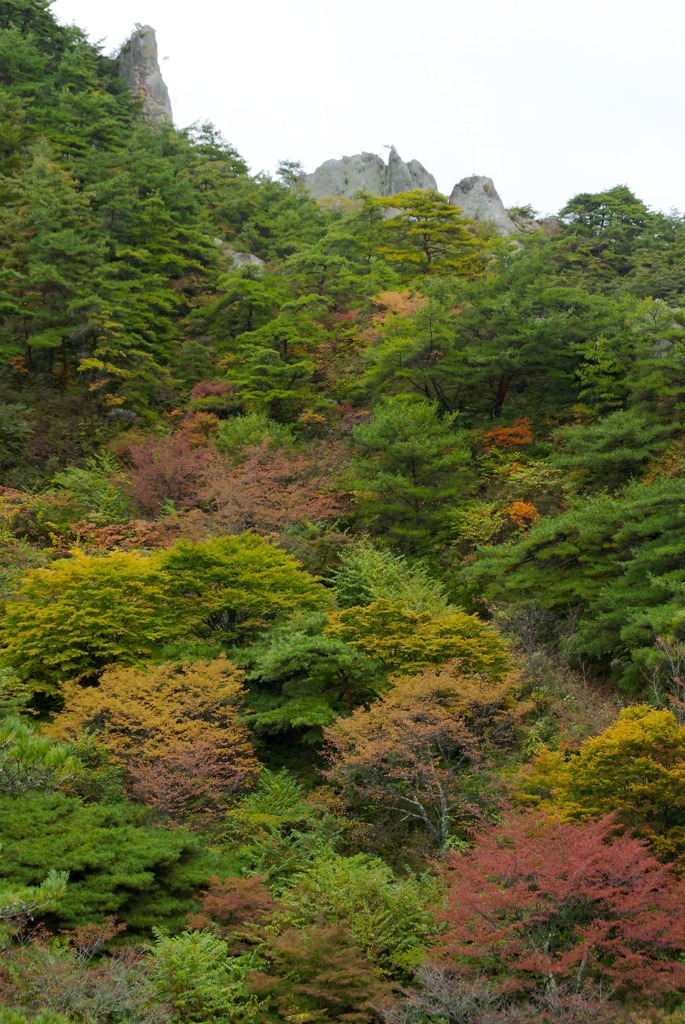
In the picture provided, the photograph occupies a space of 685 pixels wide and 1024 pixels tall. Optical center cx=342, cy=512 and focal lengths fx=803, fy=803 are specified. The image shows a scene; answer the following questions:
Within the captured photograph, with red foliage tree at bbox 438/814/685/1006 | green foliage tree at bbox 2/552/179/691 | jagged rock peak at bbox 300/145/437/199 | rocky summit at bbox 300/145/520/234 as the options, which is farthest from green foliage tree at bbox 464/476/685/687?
jagged rock peak at bbox 300/145/437/199

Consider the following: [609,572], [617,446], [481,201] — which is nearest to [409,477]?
[617,446]

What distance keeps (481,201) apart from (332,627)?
3879cm

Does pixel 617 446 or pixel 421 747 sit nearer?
pixel 421 747

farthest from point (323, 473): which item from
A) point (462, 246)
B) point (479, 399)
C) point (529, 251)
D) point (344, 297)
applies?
point (462, 246)

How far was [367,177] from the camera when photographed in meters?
51.9

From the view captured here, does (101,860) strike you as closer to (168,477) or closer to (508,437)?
(168,477)

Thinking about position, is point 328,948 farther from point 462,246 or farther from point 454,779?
point 462,246

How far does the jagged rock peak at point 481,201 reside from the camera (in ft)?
148

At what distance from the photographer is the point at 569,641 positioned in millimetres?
14141

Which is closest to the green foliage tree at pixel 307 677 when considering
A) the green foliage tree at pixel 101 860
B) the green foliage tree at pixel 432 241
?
the green foliage tree at pixel 101 860

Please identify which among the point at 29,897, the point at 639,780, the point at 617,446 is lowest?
the point at 29,897

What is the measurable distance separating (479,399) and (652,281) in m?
10.2

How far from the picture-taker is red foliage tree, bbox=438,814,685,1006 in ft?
21.6

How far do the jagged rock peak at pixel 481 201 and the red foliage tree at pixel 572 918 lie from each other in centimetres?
4237
